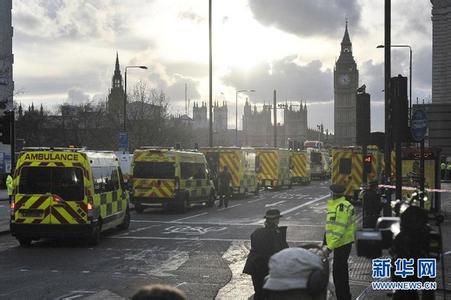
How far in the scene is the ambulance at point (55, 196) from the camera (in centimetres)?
1522

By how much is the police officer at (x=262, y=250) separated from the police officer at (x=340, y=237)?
166 centimetres

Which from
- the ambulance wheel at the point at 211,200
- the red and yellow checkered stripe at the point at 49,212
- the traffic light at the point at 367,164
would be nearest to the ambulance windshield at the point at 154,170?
the ambulance wheel at the point at 211,200

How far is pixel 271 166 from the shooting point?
43.1 m

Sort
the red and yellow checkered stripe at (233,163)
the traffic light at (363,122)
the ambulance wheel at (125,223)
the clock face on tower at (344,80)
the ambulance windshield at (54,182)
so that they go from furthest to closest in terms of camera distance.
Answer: the clock face on tower at (344,80)
the red and yellow checkered stripe at (233,163)
the ambulance wheel at (125,223)
the ambulance windshield at (54,182)
the traffic light at (363,122)

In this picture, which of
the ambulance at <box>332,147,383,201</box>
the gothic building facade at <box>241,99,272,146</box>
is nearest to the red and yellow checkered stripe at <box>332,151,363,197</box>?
the ambulance at <box>332,147,383,201</box>

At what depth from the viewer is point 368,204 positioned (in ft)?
45.8

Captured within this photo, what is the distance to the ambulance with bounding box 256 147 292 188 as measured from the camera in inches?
1677

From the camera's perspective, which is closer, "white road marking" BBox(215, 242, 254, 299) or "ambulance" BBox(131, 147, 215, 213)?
"white road marking" BBox(215, 242, 254, 299)

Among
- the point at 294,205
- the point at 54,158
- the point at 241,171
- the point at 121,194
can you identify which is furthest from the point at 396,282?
the point at 241,171

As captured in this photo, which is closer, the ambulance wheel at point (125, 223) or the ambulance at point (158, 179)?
the ambulance wheel at point (125, 223)

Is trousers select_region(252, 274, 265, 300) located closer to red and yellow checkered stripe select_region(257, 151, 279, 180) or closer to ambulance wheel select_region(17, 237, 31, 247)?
ambulance wheel select_region(17, 237, 31, 247)

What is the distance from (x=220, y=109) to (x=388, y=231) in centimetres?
18160

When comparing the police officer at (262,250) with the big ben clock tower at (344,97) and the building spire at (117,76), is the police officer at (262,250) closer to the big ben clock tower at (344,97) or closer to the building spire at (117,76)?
the building spire at (117,76)

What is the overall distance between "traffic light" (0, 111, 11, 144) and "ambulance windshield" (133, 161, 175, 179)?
7.09 meters
